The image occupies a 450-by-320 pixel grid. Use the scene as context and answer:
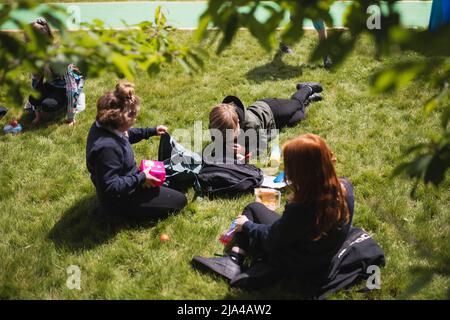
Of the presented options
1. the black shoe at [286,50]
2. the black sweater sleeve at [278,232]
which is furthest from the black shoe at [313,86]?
the black sweater sleeve at [278,232]

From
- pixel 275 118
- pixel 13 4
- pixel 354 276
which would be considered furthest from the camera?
pixel 275 118

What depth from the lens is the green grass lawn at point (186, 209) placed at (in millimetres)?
3445

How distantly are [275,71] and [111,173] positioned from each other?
13.7 ft

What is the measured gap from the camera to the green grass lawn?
345 centimetres

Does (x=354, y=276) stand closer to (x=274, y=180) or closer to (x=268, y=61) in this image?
(x=274, y=180)

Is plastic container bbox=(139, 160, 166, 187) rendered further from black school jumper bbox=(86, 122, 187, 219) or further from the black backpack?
the black backpack

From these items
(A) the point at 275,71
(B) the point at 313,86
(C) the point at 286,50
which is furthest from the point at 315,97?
(C) the point at 286,50

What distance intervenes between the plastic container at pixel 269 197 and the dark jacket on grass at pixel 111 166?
3.86ft

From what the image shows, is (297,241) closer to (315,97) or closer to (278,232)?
(278,232)

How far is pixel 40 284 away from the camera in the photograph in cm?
350

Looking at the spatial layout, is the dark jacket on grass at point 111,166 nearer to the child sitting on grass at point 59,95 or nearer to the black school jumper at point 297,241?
the black school jumper at point 297,241

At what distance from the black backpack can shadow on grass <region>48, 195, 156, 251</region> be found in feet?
2.29
